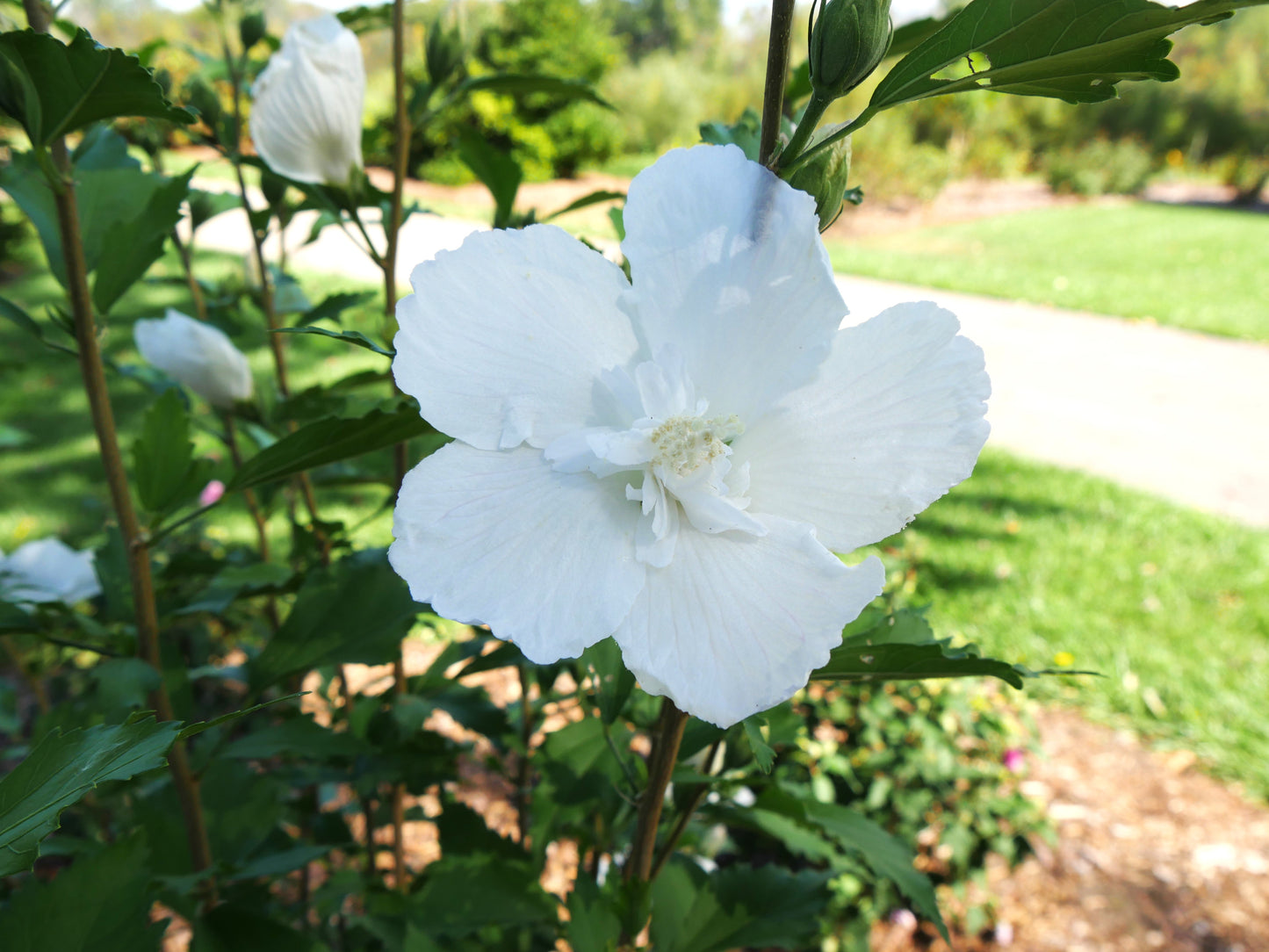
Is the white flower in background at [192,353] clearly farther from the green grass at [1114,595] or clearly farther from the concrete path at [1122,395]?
the concrete path at [1122,395]

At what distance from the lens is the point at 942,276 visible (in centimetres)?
873

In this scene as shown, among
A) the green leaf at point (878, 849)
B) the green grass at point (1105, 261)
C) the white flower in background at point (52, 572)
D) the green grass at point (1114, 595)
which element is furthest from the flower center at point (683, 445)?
the green grass at point (1105, 261)

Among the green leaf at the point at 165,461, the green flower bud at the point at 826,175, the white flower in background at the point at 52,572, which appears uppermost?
the green flower bud at the point at 826,175

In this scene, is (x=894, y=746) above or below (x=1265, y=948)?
above

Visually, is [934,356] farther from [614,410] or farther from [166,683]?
[166,683]

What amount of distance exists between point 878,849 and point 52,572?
4.14 ft

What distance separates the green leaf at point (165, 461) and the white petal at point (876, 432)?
2.33 ft

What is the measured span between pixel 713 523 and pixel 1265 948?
2.38 m

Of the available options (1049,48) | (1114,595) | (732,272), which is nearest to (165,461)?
(732,272)

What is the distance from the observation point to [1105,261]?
33.0 feet

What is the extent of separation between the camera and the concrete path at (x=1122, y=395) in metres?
4.82

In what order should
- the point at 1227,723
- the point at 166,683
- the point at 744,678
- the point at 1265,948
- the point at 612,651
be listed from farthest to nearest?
the point at 1227,723
the point at 1265,948
the point at 166,683
the point at 612,651
the point at 744,678

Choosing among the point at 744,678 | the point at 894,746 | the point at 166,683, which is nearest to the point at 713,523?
the point at 744,678

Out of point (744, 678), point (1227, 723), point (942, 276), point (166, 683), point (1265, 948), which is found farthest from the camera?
point (942, 276)
